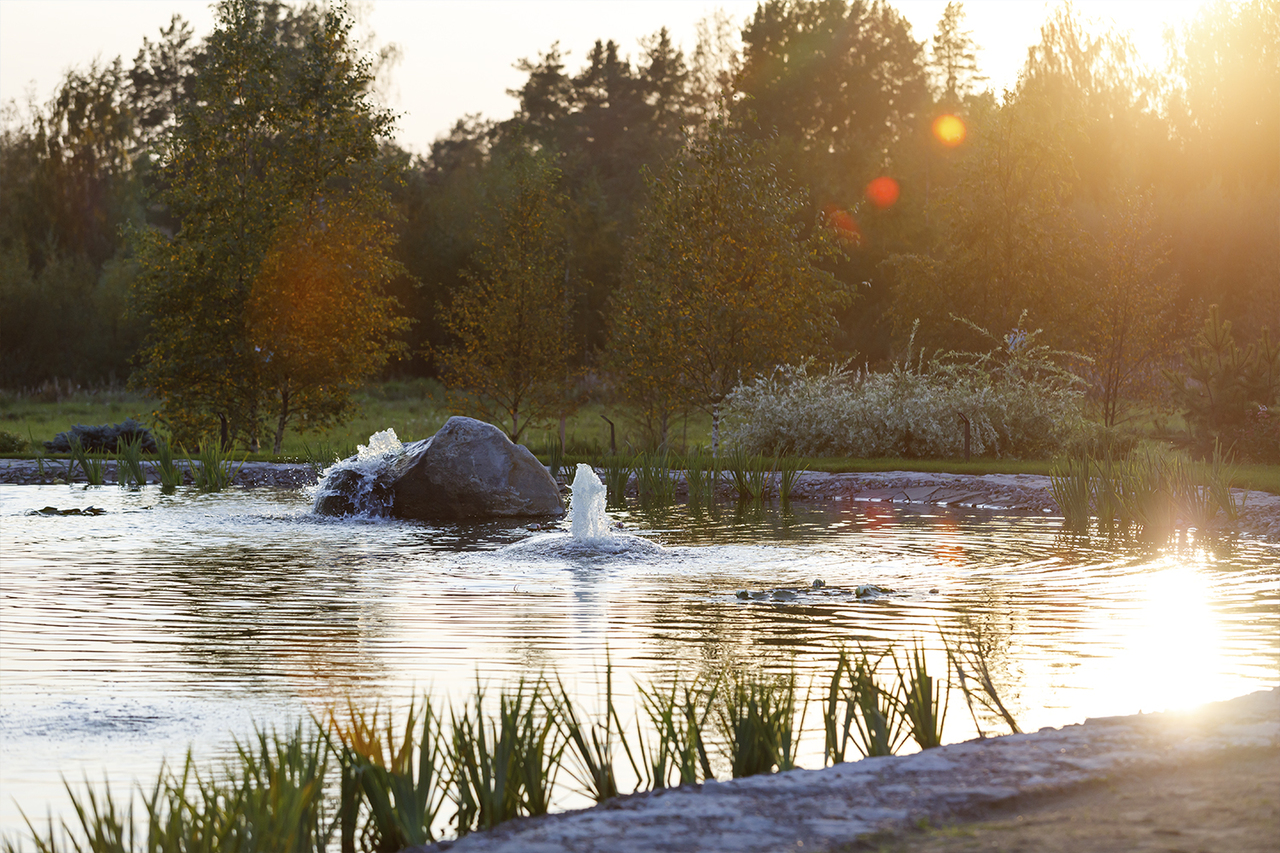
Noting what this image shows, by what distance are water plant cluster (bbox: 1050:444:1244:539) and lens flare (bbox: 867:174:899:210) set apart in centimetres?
3177

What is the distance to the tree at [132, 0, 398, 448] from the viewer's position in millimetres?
21859

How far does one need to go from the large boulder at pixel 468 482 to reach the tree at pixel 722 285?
24.1 ft

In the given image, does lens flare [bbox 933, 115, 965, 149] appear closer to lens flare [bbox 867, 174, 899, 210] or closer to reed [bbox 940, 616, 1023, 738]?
lens flare [bbox 867, 174, 899, 210]

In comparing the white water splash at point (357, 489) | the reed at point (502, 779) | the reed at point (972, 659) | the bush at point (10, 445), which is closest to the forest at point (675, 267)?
the bush at point (10, 445)

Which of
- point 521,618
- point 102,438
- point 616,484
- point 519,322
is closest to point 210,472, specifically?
point 616,484

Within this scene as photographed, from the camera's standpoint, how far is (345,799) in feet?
11.4

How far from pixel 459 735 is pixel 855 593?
5.23 meters

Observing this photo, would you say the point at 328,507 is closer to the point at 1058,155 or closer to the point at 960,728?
the point at 960,728

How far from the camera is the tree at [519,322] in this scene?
2372 centimetres

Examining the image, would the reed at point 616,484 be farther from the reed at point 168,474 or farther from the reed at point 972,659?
the reed at point 972,659

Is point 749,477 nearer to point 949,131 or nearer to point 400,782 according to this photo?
point 400,782

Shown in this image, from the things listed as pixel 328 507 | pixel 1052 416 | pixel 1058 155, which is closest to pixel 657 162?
pixel 1058 155

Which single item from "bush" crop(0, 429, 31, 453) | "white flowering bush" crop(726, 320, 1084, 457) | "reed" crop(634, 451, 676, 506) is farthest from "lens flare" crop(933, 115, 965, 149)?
"reed" crop(634, 451, 676, 506)

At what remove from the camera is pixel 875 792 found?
11.5 ft
